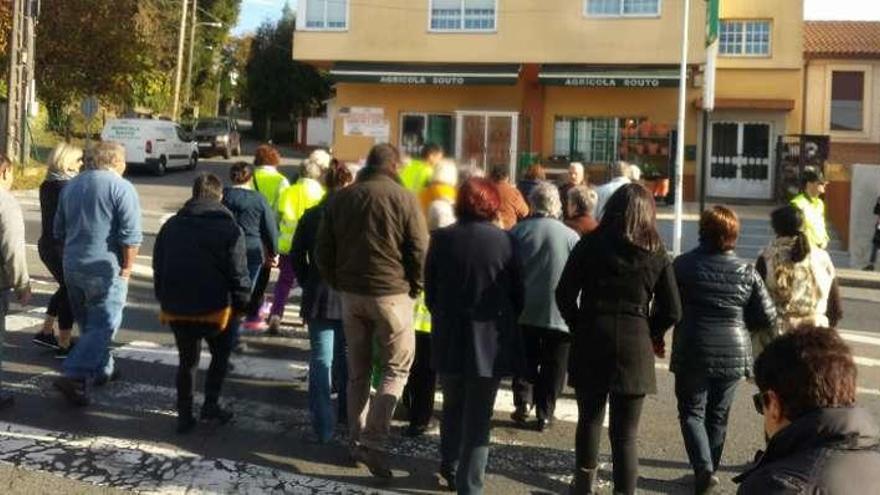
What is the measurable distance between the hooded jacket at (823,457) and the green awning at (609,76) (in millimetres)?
23919

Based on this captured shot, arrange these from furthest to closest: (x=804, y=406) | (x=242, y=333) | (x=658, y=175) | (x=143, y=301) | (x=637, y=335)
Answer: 1. (x=658, y=175)
2. (x=143, y=301)
3. (x=242, y=333)
4. (x=637, y=335)
5. (x=804, y=406)

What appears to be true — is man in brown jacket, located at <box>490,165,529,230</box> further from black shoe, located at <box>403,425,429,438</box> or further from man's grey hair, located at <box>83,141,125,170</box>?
man's grey hair, located at <box>83,141,125,170</box>

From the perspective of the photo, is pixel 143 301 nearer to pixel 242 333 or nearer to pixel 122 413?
pixel 242 333

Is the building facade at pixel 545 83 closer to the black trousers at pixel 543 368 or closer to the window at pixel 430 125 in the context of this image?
the window at pixel 430 125

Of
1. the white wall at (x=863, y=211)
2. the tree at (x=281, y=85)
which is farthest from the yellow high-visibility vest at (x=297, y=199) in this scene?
the tree at (x=281, y=85)

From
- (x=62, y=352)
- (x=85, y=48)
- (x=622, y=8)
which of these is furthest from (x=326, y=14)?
(x=62, y=352)

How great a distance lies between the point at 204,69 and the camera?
56.8 m

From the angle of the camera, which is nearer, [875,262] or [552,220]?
[552,220]

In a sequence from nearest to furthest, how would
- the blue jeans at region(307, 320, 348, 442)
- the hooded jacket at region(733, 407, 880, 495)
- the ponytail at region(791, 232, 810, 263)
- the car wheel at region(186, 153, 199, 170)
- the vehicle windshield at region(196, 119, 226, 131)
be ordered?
the hooded jacket at region(733, 407, 880, 495) → the ponytail at region(791, 232, 810, 263) → the blue jeans at region(307, 320, 348, 442) → the car wheel at region(186, 153, 199, 170) → the vehicle windshield at region(196, 119, 226, 131)

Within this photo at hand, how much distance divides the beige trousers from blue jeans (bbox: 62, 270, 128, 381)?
1882mm

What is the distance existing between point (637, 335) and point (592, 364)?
0.87 feet

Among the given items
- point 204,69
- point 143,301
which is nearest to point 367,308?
point 143,301

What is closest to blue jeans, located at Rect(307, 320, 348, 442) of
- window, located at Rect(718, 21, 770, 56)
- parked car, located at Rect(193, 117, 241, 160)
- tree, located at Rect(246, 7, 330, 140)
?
window, located at Rect(718, 21, 770, 56)

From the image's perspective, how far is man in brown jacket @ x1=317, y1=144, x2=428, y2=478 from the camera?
5.55 metres
